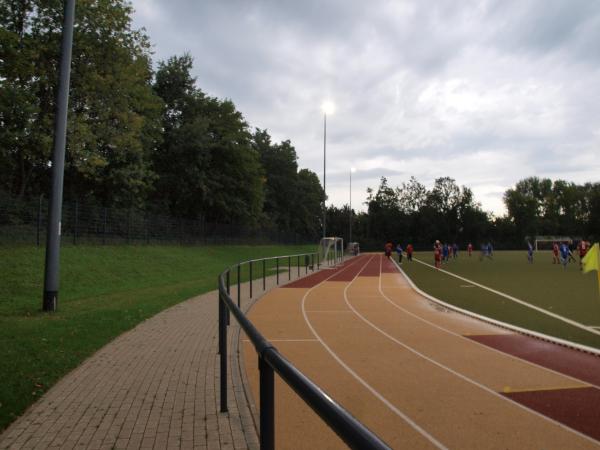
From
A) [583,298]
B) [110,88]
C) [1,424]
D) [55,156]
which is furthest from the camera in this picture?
[110,88]

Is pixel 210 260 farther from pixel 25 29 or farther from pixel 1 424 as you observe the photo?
pixel 1 424

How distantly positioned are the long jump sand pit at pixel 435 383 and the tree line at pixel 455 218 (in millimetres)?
89366

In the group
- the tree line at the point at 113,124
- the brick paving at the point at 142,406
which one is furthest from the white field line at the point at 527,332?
the tree line at the point at 113,124

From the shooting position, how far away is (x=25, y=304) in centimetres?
1198

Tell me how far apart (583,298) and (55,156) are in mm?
13591

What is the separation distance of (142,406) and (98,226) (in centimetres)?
2025

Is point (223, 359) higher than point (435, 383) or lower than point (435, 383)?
higher

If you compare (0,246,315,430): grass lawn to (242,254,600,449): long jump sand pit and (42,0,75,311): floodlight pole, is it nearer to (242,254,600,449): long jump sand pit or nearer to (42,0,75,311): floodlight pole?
(42,0,75,311): floodlight pole

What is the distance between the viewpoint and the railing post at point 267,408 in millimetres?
2168

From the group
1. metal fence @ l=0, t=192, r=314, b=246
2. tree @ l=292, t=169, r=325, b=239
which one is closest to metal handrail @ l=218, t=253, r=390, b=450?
metal fence @ l=0, t=192, r=314, b=246

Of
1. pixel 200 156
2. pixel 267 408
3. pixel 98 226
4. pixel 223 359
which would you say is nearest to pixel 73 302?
pixel 223 359

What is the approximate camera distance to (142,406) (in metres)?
4.75

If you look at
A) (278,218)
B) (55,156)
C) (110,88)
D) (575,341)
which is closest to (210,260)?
(110,88)

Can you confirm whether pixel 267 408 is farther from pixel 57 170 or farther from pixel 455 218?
pixel 455 218
